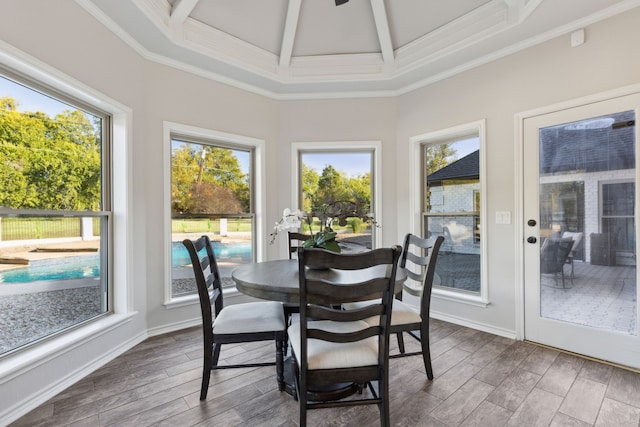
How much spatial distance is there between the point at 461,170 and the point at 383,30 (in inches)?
68.5

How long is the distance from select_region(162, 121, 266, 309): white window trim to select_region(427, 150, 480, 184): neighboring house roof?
6.87ft

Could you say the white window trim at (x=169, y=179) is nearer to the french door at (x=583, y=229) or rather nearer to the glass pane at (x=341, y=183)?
the glass pane at (x=341, y=183)

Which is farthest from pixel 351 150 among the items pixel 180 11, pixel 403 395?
pixel 403 395

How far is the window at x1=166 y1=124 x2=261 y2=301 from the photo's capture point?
3.12 m

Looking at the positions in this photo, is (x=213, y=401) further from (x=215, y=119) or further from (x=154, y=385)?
(x=215, y=119)

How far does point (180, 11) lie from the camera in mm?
2580

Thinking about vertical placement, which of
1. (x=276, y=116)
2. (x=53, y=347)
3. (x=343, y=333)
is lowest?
(x=53, y=347)

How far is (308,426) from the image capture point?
162 centimetres

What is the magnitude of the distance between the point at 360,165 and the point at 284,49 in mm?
1626

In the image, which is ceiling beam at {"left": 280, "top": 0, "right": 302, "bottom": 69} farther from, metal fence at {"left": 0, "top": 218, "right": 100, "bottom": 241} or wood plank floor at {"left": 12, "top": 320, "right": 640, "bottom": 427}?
wood plank floor at {"left": 12, "top": 320, "right": 640, "bottom": 427}

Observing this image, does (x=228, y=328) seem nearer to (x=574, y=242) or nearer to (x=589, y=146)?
(x=574, y=242)

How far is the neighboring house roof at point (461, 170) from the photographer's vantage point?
314 cm

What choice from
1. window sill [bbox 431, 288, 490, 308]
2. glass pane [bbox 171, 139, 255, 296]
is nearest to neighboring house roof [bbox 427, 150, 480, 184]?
window sill [bbox 431, 288, 490, 308]

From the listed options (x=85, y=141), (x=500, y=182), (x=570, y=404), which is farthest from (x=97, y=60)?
(x=570, y=404)
